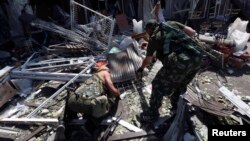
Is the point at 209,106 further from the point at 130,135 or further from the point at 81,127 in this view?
the point at 81,127

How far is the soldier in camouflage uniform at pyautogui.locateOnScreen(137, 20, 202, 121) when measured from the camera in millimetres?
4977

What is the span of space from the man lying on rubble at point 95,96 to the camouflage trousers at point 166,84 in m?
0.79

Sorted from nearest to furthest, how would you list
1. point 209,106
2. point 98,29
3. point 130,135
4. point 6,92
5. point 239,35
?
1. point 130,135
2. point 209,106
3. point 6,92
4. point 98,29
5. point 239,35

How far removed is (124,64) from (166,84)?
5.41 ft

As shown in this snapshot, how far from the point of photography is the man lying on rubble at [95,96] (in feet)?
15.8

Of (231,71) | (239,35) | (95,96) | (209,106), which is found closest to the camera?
(95,96)

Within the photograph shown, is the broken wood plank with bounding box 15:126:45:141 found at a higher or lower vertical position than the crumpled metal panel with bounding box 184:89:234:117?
lower

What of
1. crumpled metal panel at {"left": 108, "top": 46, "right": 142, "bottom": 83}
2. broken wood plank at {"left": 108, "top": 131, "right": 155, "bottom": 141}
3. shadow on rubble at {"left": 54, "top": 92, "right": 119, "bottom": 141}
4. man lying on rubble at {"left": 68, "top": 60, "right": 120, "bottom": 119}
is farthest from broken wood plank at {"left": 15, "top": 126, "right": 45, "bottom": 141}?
crumpled metal panel at {"left": 108, "top": 46, "right": 142, "bottom": 83}

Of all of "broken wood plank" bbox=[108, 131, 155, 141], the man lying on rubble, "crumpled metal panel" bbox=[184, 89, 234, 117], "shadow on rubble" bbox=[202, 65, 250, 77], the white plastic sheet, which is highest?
the white plastic sheet

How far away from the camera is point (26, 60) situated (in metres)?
7.52

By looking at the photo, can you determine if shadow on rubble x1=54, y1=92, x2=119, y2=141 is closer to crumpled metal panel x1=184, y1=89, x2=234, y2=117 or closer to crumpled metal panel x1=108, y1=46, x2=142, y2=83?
crumpled metal panel x1=108, y1=46, x2=142, y2=83

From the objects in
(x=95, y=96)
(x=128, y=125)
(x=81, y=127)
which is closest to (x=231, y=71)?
(x=128, y=125)

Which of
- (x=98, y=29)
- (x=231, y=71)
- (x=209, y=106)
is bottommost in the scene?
(x=209, y=106)

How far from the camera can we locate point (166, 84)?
5.20m
